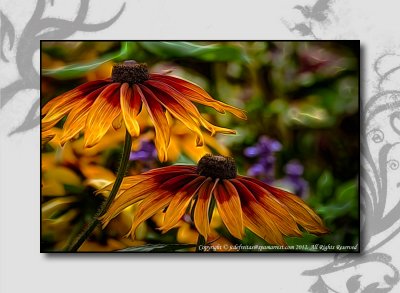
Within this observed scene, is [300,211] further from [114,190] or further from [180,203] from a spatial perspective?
[114,190]

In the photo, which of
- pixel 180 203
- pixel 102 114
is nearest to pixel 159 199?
pixel 180 203

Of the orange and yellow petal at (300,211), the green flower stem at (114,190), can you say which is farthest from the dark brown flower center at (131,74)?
the orange and yellow petal at (300,211)

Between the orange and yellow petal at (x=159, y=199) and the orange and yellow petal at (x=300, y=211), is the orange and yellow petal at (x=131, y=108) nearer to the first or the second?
the orange and yellow petal at (x=159, y=199)

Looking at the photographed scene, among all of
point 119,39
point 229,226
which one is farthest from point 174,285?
point 119,39

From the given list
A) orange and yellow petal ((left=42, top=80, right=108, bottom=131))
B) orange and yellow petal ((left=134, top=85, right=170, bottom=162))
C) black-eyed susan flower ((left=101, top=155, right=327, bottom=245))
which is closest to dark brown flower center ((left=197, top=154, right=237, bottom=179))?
black-eyed susan flower ((left=101, top=155, right=327, bottom=245))

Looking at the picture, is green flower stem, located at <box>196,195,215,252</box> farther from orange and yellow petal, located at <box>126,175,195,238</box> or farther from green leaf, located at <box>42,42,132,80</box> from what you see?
green leaf, located at <box>42,42,132,80</box>

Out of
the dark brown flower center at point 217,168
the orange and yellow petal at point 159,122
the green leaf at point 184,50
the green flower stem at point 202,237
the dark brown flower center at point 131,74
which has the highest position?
the green leaf at point 184,50
